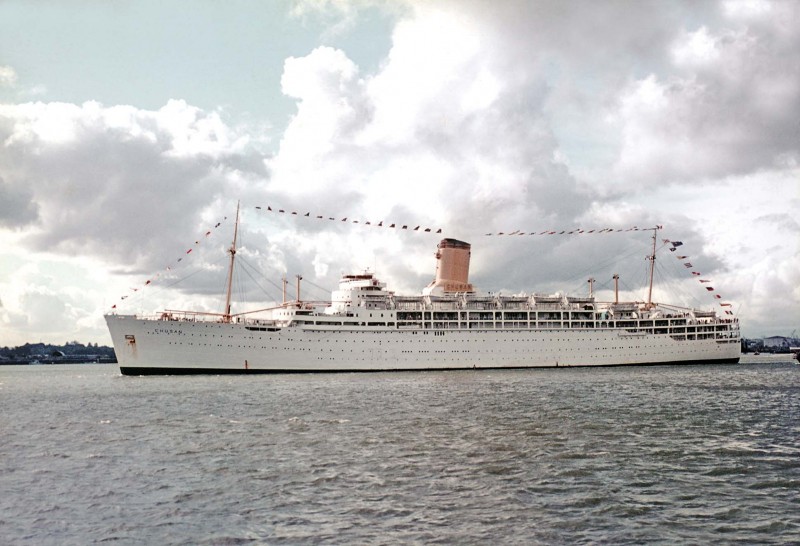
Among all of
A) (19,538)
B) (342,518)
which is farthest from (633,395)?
(19,538)

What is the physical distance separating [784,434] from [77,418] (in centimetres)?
2851

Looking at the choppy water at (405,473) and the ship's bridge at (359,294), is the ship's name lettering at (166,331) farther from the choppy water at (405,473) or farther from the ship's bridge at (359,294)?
the choppy water at (405,473)

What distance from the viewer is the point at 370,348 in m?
61.2

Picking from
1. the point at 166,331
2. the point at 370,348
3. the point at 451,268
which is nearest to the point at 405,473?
the point at 166,331

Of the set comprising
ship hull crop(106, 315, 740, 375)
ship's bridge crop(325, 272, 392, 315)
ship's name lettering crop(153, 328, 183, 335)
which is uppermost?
ship's bridge crop(325, 272, 392, 315)

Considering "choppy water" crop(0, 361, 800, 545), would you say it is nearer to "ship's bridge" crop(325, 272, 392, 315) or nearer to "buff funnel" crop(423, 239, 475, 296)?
"ship's bridge" crop(325, 272, 392, 315)

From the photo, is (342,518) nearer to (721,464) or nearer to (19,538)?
(19,538)

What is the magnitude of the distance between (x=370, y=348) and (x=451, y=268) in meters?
16.8

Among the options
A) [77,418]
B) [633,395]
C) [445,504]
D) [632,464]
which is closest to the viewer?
[445,504]

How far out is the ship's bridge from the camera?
2472 inches

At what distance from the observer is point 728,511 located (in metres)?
12.5

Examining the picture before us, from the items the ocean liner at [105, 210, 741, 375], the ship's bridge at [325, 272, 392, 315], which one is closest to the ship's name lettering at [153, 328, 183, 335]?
the ocean liner at [105, 210, 741, 375]

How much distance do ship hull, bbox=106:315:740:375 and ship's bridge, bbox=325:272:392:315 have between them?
2.85m

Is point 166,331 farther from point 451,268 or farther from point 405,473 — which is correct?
point 405,473
